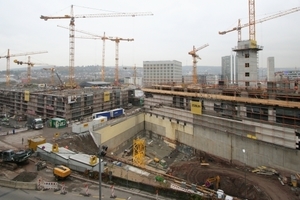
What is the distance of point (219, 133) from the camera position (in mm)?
33375

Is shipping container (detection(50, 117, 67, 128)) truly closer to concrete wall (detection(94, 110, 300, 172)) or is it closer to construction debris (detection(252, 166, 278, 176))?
concrete wall (detection(94, 110, 300, 172))

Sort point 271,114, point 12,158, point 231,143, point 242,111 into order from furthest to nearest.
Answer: point 231,143
point 242,111
point 271,114
point 12,158

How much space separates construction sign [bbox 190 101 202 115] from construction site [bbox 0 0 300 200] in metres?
0.16

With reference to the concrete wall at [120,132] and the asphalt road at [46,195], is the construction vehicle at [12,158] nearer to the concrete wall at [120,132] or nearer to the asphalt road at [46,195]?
the asphalt road at [46,195]

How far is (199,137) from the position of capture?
36.8 m

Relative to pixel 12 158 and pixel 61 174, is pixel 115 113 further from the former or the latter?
pixel 61 174

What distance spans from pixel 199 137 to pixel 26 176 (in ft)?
84.1

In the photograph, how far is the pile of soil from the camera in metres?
18.8

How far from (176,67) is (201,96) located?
14815 cm

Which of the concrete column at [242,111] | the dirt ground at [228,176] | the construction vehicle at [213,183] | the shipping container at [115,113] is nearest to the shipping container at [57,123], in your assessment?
the dirt ground at [228,176]

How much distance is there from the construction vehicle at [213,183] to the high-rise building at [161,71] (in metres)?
152

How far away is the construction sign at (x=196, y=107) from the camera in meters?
35.7

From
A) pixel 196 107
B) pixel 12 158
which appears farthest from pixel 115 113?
pixel 12 158

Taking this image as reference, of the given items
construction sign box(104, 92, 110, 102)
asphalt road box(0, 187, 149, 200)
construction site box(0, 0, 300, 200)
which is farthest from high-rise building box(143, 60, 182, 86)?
asphalt road box(0, 187, 149, 200)
